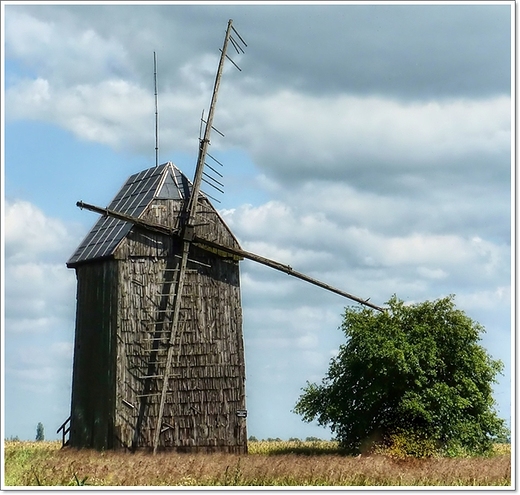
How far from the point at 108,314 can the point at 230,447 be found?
5163mm

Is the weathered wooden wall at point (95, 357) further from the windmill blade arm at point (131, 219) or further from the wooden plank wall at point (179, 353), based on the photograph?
the windmill blade arm at point (131, 219)

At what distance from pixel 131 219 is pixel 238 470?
7.87m

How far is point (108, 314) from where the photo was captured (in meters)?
26.1

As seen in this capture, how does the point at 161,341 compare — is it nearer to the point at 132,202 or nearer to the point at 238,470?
the point at 132,202

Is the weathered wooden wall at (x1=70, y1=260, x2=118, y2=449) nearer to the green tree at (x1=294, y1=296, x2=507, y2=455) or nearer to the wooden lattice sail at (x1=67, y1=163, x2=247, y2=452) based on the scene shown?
the wooden lattice sail at (x1=67, y1=163, x2=247, y2=452)

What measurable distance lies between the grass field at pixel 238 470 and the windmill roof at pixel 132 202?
590 cm

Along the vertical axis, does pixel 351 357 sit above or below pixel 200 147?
below

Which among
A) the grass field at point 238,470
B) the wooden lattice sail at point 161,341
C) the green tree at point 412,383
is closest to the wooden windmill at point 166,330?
the wooden lattice sail at point 161,341

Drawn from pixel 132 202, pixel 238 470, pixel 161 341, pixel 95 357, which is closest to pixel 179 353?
pixel 161 341

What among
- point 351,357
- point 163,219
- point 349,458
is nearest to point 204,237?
point 163,219

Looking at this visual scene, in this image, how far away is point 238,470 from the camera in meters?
21.6

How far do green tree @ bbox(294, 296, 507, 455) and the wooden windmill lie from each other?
3.56 metres
